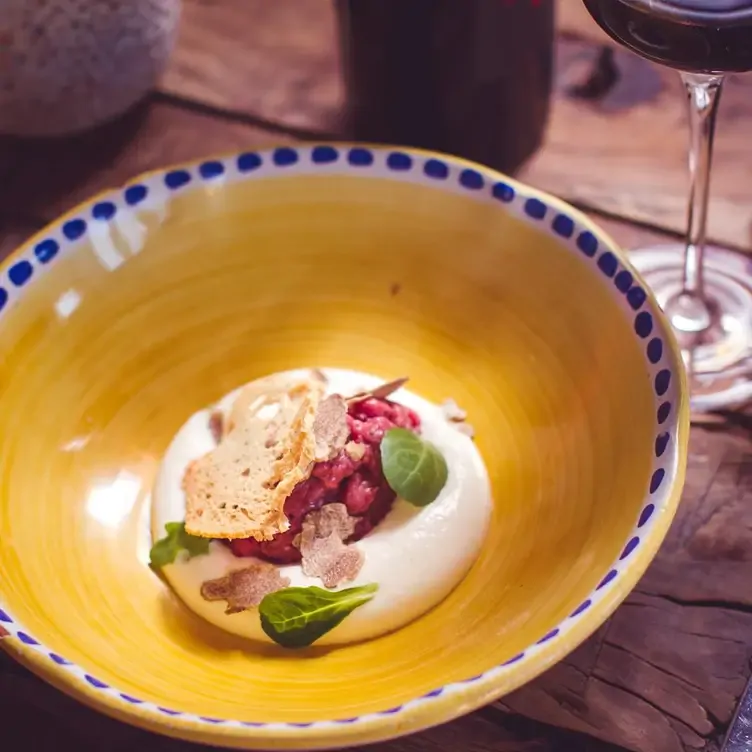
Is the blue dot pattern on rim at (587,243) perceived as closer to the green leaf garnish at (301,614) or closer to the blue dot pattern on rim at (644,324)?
the blue dot pattern on rim at (644,324)

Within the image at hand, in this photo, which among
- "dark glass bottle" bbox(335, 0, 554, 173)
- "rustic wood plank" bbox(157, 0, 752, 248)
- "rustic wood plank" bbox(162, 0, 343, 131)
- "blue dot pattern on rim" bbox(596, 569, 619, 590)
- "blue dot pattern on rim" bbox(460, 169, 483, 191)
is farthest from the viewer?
"rustic wood plank" bbox(162, 0, 343, 131)

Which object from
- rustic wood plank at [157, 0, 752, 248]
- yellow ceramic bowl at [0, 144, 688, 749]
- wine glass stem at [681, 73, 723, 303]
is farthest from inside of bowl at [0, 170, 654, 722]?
rustic wood plank at [157, 0, 752, 248]

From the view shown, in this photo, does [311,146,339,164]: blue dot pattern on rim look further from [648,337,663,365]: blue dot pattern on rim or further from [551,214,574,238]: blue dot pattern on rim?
[648,337,663,365]: blue dot pattern on rim

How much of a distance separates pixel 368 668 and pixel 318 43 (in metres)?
1.03

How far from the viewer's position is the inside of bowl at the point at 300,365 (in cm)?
82

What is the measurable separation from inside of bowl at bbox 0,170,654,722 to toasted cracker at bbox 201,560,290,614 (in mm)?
38

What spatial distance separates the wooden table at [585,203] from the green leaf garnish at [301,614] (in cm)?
11

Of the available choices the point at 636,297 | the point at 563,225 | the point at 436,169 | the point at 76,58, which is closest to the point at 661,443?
the point at 636,297

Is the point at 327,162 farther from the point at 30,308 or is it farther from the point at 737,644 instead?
the point at 737,644

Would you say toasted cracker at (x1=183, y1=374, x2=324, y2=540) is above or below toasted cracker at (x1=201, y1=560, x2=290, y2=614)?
above

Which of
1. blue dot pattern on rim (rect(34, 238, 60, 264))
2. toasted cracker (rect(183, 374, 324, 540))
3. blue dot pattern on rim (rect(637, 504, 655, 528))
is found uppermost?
blue dot pattern on rim (rect(34, 238, 60, 264))

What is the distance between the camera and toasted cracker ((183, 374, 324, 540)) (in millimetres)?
887

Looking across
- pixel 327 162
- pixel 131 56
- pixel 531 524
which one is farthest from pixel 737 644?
pixel 131 56

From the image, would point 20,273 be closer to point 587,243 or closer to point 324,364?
point 324,364
